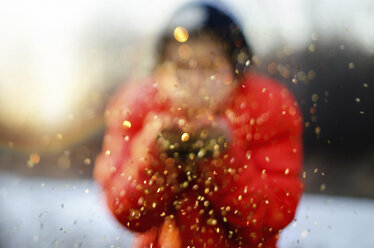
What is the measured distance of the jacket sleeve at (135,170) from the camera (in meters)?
0.45

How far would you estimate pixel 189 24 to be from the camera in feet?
1.61

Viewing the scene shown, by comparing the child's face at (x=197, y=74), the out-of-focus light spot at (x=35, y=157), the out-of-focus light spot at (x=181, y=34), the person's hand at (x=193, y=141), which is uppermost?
the out-of-focus light spot at (x=181, y=34)

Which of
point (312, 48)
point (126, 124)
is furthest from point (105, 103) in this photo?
point (312, 48)

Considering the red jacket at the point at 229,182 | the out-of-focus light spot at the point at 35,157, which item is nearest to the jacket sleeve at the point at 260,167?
the red jacket at the point at 229,182

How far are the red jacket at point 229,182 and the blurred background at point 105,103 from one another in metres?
0.06

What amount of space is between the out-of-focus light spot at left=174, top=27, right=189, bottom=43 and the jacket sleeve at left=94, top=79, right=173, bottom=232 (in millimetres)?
70

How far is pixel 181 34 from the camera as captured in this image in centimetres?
49

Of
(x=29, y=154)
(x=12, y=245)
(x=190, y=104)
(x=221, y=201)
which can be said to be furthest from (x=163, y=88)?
(x=29, y=154)

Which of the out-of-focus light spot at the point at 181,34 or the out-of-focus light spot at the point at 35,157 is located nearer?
the out-of-focus light spot at the point at 181,34

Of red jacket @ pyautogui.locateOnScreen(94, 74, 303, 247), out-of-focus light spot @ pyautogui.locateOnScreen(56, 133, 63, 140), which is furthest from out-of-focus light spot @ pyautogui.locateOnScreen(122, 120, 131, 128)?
out-of-focus light spot @ pyautogui.locateOnScreen(56, 133, 63, 140)

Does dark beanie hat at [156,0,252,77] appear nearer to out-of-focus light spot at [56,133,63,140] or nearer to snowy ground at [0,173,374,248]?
snowy ground at [0,173,374,248]

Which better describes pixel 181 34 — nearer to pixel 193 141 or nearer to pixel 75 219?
pixel 193 141

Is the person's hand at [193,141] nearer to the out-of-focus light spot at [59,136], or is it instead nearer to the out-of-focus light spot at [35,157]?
the out-of-focus light spot at [59,136]

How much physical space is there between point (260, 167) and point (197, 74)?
0.13 meters
